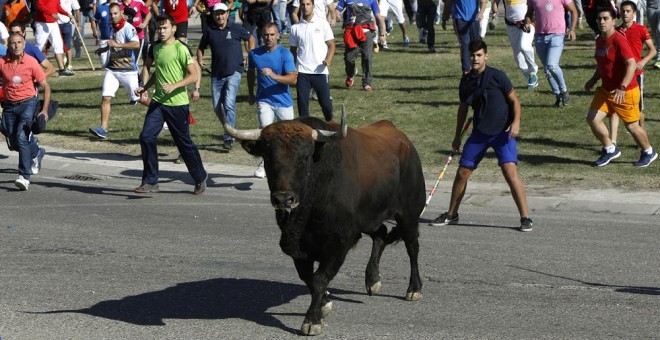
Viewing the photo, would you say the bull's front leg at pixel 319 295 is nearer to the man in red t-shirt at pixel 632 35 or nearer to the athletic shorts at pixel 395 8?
the man in red t-shirt at pixel 632 35

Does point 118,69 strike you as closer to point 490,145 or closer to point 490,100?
point 490,145

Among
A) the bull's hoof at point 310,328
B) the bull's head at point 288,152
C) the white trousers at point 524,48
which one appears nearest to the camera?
the bull's head at point 288,152

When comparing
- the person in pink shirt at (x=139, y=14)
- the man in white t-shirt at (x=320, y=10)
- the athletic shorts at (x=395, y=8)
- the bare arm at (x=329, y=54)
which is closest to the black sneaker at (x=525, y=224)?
the bare arm at (x=329, y=54)

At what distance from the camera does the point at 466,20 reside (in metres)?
21.7

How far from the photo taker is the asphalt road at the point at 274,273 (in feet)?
28.4

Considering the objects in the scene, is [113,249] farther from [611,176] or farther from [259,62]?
[611,176]

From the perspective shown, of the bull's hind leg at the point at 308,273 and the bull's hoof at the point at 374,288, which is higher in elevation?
the bull's hind leg at the point at 308,273

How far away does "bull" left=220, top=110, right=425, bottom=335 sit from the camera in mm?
8016

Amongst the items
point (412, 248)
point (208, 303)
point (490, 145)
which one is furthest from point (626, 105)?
point (208, 303)

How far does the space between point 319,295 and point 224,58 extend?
366 inches

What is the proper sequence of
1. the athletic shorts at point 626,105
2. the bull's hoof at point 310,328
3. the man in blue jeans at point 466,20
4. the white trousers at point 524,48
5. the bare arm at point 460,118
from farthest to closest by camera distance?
the man in blue jeans at point 466,20, the white trousers at point 524,48, the athletic shorts at point 626,105, the bare arm at point 460,118, the bull's hoof at point 310,328

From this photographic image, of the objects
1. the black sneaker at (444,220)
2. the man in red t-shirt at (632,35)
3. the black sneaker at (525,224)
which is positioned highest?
the man in red t-shirt at (632,35)

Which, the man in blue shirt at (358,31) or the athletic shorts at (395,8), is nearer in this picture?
the man in blue shirt at (358,31)

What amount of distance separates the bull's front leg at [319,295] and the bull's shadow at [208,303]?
221mm
